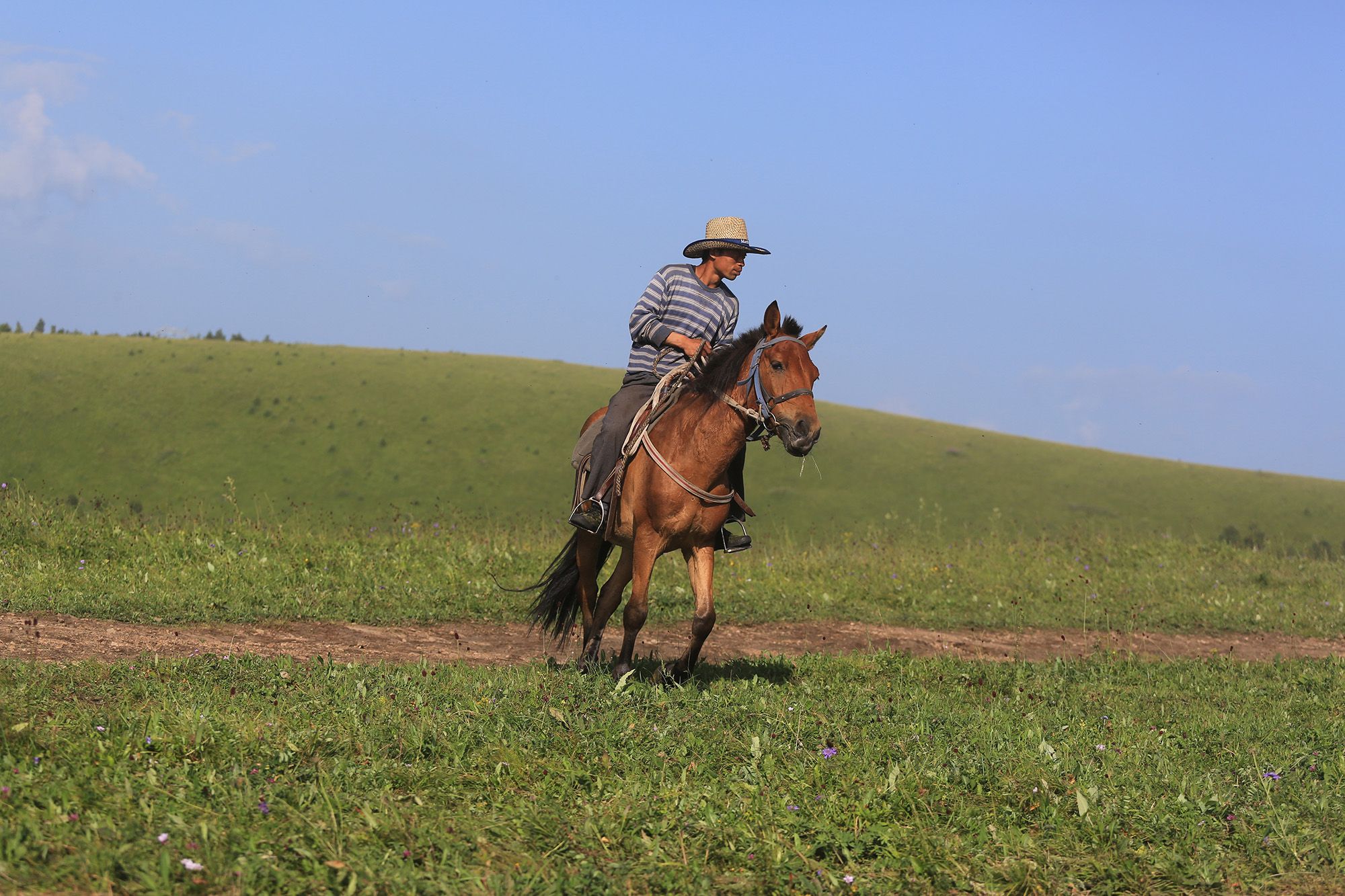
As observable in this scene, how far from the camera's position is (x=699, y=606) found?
7.84 m

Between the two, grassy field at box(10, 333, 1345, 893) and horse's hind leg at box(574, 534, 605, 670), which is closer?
grassy field at box(10, 333, 1345, 893)

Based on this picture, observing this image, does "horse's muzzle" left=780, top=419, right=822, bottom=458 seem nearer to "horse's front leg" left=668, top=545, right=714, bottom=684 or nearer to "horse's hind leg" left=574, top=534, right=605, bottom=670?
"horse's front leg" left=668, top=545, right=714, bottom=684

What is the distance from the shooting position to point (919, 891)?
4645 mm

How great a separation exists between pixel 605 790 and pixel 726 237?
14.7ft

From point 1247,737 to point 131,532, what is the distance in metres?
11.4

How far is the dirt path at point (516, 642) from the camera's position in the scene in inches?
340

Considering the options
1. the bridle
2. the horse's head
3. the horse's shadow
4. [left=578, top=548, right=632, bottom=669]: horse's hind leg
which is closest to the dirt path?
the horse's shadow

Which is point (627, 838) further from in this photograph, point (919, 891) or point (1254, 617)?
point (1254, 617)

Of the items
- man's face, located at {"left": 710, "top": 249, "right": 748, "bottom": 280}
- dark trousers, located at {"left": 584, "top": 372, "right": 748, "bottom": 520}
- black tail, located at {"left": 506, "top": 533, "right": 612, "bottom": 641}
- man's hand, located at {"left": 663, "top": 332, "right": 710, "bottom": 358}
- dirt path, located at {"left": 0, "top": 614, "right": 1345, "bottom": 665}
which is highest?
man's face, located at {"left": 710, "top": 249, "right": 748, "bottom": 280}

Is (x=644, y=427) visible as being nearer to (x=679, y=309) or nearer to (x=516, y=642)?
(x=679, y=309)

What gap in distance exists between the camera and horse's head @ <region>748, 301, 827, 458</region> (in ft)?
22.9

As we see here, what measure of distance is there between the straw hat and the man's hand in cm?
73

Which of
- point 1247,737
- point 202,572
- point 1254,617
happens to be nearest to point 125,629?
point 202,572

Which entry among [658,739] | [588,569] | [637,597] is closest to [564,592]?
[588,569]
